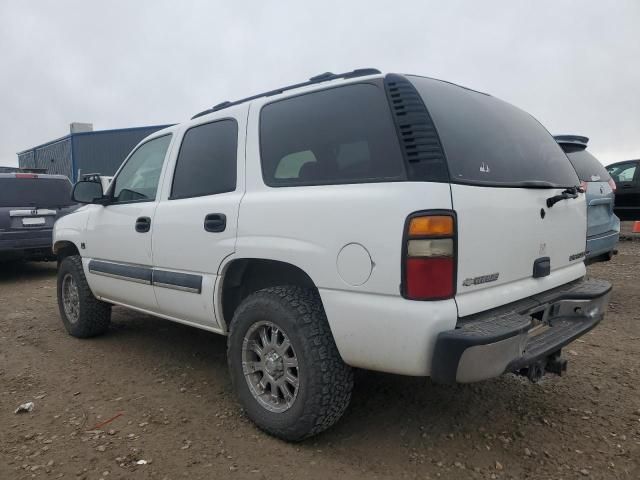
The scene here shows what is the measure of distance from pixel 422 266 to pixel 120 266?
2635 mm

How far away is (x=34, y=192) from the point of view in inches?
310

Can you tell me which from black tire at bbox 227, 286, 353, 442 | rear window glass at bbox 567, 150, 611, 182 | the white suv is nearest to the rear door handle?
the white suv

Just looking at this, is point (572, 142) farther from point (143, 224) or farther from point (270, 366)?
point (143, 224)

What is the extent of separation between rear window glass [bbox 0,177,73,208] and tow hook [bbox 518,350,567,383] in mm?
7849

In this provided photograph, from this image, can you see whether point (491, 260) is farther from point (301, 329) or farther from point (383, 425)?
point (383, 425)

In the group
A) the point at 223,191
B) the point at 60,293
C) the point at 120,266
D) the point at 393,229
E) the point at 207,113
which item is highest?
the point at 207,113

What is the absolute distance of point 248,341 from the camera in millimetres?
2744

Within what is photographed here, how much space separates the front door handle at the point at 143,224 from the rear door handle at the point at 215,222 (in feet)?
2.28

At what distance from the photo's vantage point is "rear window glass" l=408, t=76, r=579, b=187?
2266mm

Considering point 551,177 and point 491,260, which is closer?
point 491,260

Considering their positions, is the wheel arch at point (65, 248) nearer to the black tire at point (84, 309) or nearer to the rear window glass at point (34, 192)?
the black tire at point (84, 309)

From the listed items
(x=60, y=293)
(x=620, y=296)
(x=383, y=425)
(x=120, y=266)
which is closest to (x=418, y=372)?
(x=383, y=425)

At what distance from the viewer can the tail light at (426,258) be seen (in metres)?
2.04

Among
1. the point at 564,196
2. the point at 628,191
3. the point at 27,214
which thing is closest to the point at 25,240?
the point at 27,214
